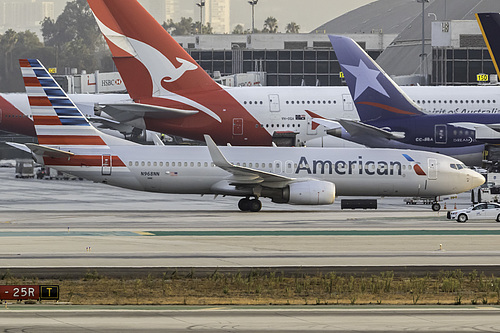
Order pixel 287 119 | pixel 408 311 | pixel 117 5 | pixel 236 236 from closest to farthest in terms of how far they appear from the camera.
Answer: pixel 408 311 < pixel 236 236 < pixel 117 5 < pixel 287 119

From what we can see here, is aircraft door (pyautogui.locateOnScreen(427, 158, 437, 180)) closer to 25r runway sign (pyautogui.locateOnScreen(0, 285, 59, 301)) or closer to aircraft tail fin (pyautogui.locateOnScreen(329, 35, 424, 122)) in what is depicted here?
aircraft tail fin (pyautogui.locateOnScreen(329, 35, 424, 122))

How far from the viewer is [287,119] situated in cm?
6191

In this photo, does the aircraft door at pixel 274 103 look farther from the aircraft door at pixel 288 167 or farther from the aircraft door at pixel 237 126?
the aircraft door at pixel 288 167

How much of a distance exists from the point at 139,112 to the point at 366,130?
14.2 metres

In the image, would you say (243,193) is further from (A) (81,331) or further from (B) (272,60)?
(B) (272,60)

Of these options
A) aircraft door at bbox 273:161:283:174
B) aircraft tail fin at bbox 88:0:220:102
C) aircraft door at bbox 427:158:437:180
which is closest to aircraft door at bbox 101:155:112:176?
aircraft door at bbox 273:161:283:174

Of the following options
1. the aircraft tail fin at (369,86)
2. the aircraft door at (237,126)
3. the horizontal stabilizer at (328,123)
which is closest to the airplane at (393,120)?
the aircraft tail fin at (369,86)

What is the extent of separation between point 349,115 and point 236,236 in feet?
87.5

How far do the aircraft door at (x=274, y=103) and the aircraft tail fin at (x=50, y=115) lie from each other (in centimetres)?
1585

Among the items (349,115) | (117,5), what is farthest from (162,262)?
(349,115)

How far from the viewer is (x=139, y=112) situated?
58.4 metres

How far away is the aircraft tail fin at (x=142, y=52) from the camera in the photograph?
57312 millimetres

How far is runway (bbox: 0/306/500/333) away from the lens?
2073 centimetres

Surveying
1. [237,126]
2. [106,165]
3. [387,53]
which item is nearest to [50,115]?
[106,165]
